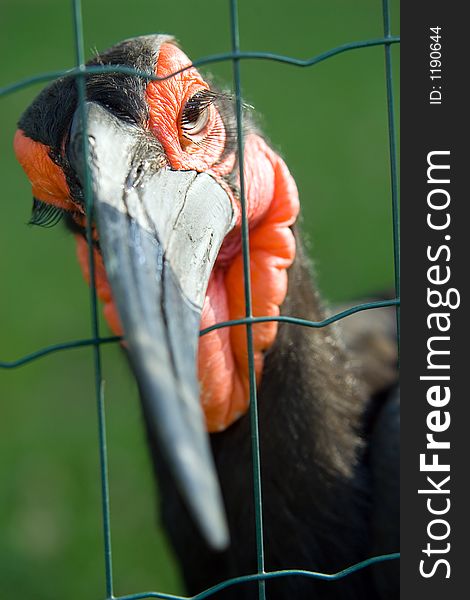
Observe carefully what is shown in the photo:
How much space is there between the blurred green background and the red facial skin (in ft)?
0.52

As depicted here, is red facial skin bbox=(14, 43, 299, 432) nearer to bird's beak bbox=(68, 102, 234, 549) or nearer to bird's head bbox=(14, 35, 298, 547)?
bird's head bbox=(14, 35, 298, 547)

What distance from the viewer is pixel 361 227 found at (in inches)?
152

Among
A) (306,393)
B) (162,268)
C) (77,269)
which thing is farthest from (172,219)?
(77,269)

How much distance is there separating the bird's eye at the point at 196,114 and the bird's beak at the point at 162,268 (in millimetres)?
143

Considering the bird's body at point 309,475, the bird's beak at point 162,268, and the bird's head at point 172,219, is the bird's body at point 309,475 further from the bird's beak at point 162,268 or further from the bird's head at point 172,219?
the bird's beak at point 162,268

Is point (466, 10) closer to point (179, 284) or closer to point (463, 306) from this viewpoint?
point (463, 306)

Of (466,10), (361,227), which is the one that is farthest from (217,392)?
(361,227)

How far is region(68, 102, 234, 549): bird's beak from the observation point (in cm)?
82

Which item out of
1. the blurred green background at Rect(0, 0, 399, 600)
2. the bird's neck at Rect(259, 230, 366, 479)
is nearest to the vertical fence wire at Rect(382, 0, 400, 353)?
the bird's neck at Rect(259, 230, 366, 479)

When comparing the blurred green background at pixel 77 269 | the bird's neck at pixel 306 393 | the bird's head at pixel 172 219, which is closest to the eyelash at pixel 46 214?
the bird's head at pixel 172 219

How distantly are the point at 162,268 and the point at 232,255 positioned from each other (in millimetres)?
530

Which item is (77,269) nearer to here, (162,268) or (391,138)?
(391,138)

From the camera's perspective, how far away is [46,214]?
4.65ft

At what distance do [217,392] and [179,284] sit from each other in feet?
1.66
